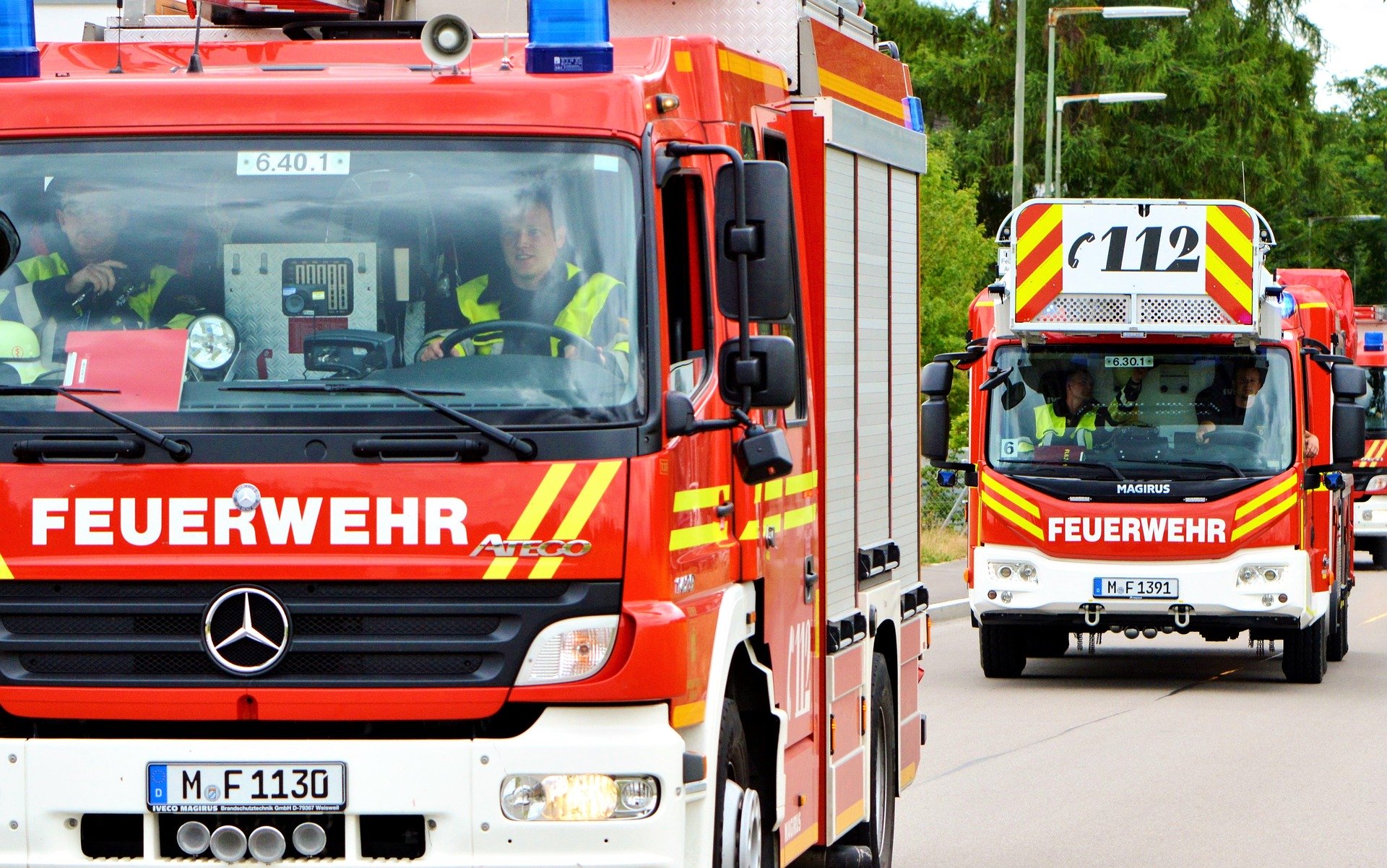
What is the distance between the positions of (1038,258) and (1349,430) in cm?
229

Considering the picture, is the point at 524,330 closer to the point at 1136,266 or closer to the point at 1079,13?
the point at 1136,266

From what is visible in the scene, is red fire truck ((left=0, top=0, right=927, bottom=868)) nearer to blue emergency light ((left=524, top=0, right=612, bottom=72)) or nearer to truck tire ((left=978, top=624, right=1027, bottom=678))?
blue emergency light ((left=524, top=0, right=612, bottom=72))

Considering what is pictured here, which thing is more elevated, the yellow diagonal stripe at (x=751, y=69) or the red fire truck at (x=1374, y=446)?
the yellow diagonal stripe at (x=751, y=69)

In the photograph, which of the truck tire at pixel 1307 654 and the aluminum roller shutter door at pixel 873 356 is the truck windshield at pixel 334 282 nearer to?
the aluminum roller shutter door at pixel 873 356

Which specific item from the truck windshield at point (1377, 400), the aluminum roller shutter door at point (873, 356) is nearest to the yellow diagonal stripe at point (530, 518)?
the aluminum roller shutter door at point (873, 356)

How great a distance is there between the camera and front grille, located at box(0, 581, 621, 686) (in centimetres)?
557

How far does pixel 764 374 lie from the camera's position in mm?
5930

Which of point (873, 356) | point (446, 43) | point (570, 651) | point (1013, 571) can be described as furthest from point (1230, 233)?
point (570, 651)

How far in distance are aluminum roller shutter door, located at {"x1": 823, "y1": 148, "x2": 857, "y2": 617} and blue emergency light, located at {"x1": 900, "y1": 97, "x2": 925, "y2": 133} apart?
4.34 feet

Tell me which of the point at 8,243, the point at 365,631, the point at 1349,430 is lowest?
the point at 1349,430

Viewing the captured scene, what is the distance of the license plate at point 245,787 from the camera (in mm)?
5539

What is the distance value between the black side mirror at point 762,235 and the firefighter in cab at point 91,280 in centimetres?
130

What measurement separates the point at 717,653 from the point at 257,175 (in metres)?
1.63

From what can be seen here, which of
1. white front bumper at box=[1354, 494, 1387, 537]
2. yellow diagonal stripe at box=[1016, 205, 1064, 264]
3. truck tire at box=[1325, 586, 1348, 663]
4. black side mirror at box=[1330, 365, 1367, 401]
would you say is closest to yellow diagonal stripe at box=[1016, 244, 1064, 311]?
yellow diagonal stripe at box=[1016, 205, 1064, 264]
